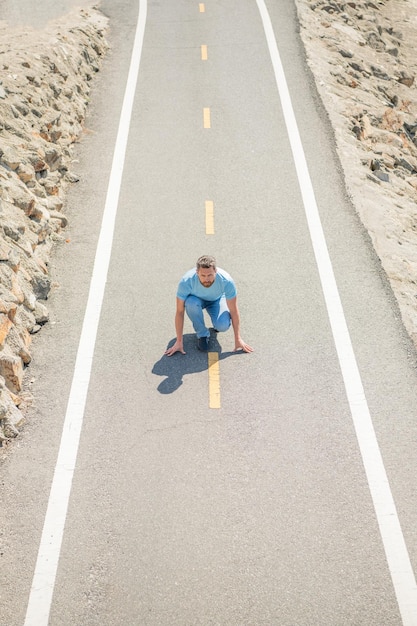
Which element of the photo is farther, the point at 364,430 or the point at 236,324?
the point at 236,324

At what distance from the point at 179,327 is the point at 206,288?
25.9 inches

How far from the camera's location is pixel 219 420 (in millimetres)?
9406

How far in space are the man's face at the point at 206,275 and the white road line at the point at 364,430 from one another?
6.94 ft

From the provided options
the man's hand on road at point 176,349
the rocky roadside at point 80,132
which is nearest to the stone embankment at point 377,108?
the rocky roadside at point 80,132

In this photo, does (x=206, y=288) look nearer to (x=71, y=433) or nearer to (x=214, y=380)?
(x=214, y=380)

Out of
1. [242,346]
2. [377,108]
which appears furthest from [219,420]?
[377,108]

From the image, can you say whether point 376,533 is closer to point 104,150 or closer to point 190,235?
point 190,235

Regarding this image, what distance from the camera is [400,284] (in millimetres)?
12180

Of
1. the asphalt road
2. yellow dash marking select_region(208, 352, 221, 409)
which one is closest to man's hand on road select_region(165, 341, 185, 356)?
the asphalt road

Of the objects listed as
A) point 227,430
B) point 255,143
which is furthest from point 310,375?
point 255,143

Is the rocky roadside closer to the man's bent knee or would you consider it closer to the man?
the man

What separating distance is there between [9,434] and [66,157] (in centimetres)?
807

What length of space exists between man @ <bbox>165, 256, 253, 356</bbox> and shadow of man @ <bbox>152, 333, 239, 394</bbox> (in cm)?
10

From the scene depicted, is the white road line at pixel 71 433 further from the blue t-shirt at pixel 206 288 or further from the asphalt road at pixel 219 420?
the blue t-shirt at pixel 206 288
